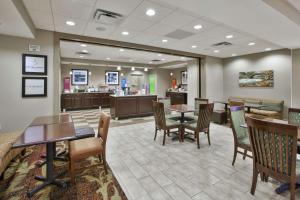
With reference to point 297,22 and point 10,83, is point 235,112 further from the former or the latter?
point 10,83

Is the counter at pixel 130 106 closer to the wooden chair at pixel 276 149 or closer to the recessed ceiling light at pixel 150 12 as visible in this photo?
the recessed ceiling light at pixel 150 12

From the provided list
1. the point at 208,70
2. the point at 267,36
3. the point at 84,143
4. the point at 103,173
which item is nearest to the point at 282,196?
the point at 103,173

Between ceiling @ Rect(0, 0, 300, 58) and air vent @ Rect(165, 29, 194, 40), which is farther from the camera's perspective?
air vent @ Rect(165, 29, 194, 40)

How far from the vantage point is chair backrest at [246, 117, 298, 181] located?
1.53m

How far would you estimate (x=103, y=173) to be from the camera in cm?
243

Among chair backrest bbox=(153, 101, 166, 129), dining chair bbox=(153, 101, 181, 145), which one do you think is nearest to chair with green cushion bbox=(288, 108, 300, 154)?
dining chair bbox=(153, 101, 181, 145)

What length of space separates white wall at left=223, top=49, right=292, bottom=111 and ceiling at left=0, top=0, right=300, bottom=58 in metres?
1.37

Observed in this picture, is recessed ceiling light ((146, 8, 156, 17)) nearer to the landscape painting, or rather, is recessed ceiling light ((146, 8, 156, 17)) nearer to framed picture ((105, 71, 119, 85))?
the landscape painting

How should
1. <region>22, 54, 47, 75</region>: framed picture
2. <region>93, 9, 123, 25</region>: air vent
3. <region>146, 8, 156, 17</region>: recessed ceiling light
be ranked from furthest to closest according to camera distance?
<region>22, 54, 47, 75</region>: framed picture → <region>93, 9, 123, 25</region>: air vent → <region>146, 8, 156, 17</region>: recessed ceiling light

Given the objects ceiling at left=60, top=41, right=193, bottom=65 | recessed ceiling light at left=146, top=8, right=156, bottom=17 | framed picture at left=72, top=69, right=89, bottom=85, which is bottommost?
framed picture at left=72, top=69, right=89, bottom=85

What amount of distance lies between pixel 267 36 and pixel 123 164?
4.62m

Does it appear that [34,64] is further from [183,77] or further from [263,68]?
[183,77]

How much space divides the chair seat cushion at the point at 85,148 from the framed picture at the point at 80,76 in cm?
789

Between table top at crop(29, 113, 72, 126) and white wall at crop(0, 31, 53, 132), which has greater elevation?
white wall at crop(0, 31, 53, 132)
